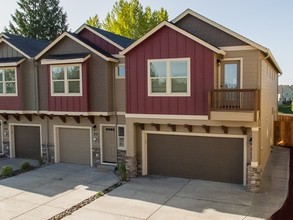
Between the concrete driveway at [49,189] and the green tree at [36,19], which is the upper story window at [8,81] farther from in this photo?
the green tree at [36,19]

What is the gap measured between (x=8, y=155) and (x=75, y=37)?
8406 millimetres

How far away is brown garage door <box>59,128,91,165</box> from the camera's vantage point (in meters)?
16.3

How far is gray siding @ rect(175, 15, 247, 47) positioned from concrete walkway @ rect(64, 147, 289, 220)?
5.80m

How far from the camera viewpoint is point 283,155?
17.9 meters

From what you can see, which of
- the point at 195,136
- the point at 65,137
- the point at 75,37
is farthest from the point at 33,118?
the point at 195,136

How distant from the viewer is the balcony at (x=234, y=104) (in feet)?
36.8

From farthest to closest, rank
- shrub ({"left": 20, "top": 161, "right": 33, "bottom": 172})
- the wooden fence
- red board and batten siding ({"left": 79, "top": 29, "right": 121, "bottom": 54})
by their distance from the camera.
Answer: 1. the wooden fence
2. red board and batten siding ({"left": 79, "top": 29, "right": 121, "bottom": 54})
3. shrub ({"left": 20, "top": 161, "right": 33, "bottom": 172})

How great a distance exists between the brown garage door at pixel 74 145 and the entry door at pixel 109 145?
3.28 ft

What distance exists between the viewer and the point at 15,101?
16562 millimetres

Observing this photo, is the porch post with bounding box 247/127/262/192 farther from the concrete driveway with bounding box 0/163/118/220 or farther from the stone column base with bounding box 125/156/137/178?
the concrete driveway with bounding box 0/163/118/220

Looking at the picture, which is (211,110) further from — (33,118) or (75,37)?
(33,118)

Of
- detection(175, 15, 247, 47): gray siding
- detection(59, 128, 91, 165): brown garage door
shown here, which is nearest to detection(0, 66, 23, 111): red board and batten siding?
detection(59, 128, 91, 165): brown garage door

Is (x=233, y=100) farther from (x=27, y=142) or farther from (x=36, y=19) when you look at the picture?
(x=36, y=19)

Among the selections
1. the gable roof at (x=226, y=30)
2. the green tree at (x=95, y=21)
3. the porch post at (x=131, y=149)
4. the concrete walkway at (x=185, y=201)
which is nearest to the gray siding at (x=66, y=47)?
the porch post at (x=131, y=149)
